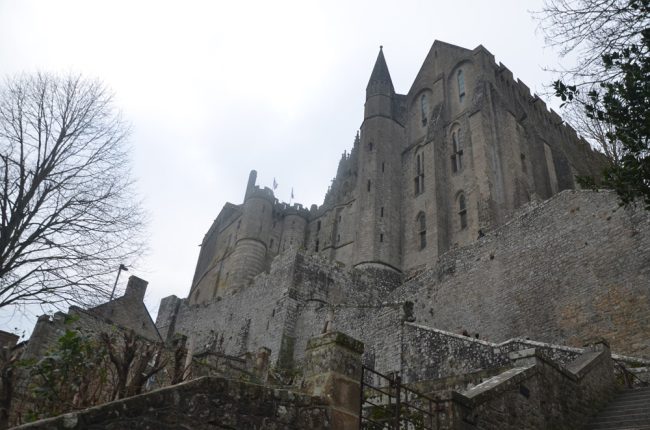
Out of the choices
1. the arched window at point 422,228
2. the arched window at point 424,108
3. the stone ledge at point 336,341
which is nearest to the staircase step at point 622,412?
the stone ledge at point 336,341

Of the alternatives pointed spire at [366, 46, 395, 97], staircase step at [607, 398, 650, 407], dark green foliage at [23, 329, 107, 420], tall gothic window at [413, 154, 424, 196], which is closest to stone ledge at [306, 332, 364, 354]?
dark green foliage at [23, 329, 107, 420]

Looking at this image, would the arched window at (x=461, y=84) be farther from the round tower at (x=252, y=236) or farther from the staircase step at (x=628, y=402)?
the staircase step at (x=628, y=402)

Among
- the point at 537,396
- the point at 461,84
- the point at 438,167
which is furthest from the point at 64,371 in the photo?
the point at 461,84

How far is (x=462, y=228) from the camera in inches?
1219

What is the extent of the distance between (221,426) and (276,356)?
61.7 feet

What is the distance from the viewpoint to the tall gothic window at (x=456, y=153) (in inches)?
1310

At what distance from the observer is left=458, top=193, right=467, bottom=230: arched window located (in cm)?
3113

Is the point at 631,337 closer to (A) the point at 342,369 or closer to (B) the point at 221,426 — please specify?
(A) the point at 342,369

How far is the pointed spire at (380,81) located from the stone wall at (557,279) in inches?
846

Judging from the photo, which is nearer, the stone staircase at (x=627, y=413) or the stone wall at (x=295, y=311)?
the stone staircase at (x=627, y=413)

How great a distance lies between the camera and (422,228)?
33.3 m

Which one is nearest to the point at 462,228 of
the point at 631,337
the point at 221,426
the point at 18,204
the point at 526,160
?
the point at 526,160

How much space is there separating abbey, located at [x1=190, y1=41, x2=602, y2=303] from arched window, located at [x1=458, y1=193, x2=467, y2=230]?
6cm

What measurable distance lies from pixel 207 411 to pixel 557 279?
14.8 m
